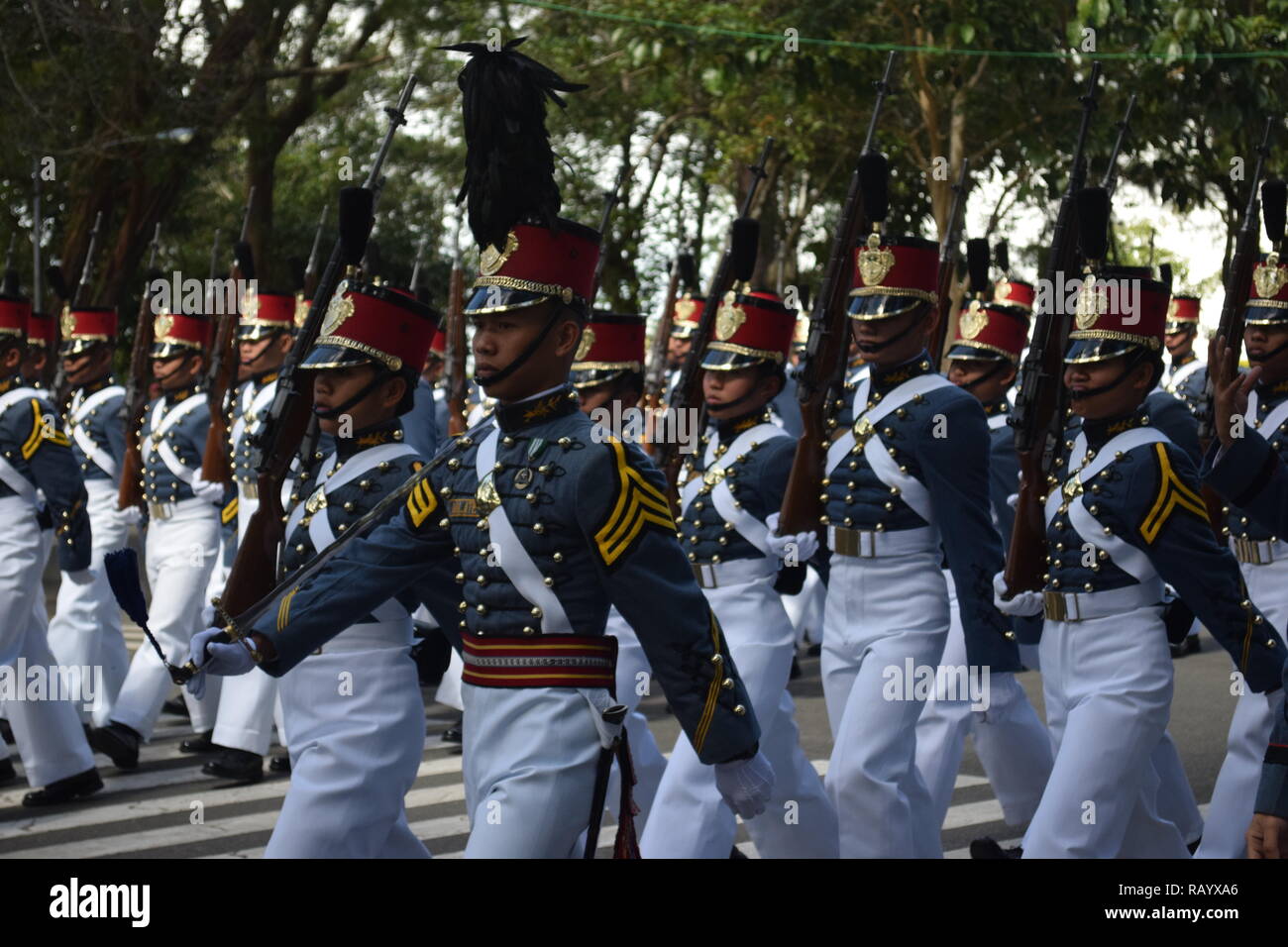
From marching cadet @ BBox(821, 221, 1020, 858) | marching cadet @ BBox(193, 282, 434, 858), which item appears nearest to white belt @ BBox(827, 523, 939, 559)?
marching cadet @ BBox(821, 221, 1020, 858)

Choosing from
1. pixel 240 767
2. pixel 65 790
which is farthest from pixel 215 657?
A: pixel 240 767

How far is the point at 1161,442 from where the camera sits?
6688mm

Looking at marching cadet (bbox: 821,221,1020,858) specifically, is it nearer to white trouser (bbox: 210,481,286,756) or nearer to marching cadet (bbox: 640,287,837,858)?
marching cadet (bbox: 640,287,837,858)

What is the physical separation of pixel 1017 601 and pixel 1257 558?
2078 mm

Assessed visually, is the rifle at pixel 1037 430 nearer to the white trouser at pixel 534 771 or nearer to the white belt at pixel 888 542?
the white belt at pixel 888 542

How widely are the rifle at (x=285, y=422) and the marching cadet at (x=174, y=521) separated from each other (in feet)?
10.7

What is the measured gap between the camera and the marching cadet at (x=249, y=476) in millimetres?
9521

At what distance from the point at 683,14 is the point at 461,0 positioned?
6.28m

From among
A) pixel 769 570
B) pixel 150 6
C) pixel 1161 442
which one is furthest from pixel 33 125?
pixel 1161 442

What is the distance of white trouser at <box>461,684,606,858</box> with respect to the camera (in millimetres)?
4660

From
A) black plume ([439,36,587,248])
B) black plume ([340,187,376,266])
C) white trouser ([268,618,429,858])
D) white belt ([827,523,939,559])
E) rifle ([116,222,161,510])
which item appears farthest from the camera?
rifle ([116,222,161,510])

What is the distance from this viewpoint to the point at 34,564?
9.27 meters

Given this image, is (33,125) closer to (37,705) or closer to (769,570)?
(37,705)

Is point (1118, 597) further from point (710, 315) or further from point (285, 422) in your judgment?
point (710, 315)
